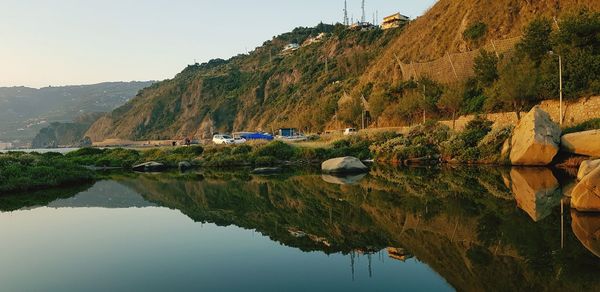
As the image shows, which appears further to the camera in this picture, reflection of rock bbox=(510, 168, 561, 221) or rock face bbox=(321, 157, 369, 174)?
rock face bbox=(321, 157, 369, 174)

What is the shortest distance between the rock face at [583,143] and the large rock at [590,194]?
45.7ft

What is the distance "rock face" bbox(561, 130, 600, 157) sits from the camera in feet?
79.8

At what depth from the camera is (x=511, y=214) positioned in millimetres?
13234

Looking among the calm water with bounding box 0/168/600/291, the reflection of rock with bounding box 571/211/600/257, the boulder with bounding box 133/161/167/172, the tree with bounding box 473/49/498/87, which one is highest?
the tree with bounding box 473/49/498/87

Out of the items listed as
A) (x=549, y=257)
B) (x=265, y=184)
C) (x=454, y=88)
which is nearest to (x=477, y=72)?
(x=454, y=88)

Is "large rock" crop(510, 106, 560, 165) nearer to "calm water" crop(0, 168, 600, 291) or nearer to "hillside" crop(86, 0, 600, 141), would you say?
"calm water" crop(0, 168, 600, 291)

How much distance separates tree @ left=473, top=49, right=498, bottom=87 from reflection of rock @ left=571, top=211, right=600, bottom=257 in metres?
35.7

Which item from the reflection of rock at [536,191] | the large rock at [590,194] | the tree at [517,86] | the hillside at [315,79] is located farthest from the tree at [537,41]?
the large rock at [590,194]

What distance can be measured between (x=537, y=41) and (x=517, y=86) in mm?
6801

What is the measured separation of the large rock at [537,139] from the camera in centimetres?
2609

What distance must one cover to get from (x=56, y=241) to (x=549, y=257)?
42.8 ft

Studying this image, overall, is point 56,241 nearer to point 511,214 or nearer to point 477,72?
point 511,214

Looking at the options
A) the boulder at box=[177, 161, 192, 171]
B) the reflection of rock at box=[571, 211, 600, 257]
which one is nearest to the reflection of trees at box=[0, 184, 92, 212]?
the boulder at box=[177, 161, 192, 171]

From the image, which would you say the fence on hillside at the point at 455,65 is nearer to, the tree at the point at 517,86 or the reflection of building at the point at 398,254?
the tree at the point at 517,86
